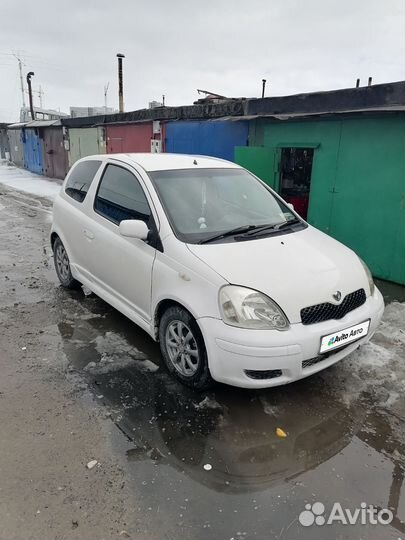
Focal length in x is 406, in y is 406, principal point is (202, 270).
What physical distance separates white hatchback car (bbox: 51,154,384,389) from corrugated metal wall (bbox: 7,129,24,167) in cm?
2265

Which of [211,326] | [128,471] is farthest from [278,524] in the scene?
[211,326]

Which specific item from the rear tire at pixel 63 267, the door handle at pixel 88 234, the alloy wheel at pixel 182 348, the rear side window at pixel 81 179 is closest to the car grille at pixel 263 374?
the alloy wheel at pixel 182 348

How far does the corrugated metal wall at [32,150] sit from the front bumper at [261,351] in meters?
20.8

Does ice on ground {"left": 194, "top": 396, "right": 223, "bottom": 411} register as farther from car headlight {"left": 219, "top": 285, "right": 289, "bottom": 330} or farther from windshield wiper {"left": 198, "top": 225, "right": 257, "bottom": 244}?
windshield wiper {"left": 198, "top": 225, "right": 257, "bottom": 244}

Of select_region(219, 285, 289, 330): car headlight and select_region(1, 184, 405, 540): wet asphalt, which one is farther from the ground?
select_region(219, 285, 289, 330): car headlight

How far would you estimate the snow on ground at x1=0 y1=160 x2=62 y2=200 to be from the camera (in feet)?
48.7

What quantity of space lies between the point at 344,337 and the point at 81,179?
135 inches

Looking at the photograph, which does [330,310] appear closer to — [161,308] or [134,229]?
[161,308]

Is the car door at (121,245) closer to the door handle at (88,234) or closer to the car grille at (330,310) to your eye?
the door handle at (88,234)

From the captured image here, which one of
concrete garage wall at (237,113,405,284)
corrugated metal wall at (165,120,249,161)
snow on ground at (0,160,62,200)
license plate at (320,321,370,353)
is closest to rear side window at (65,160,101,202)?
license plate at (320,321,370,353)

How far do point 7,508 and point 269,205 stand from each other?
10.5 ft

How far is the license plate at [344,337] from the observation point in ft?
9.55

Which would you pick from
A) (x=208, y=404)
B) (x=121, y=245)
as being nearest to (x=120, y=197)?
(x=121, y=245)

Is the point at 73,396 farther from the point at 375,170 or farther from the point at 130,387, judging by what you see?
the point at 375,170
